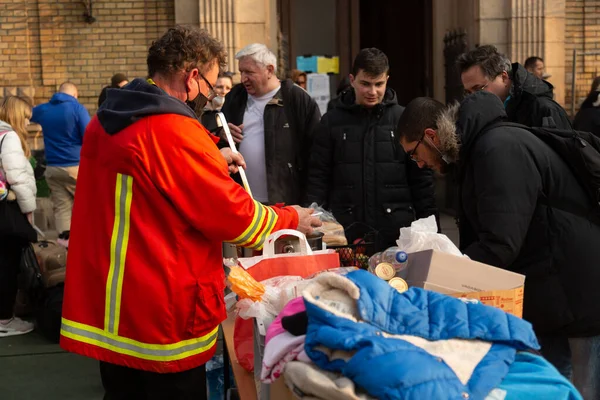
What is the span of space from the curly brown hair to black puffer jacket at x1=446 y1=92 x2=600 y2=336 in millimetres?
1044

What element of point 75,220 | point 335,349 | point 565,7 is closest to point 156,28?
point 565,7

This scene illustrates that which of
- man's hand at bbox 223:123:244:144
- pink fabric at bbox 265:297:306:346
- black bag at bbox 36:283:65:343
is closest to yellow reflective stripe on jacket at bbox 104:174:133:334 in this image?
pink fabric at bbox 265:297:306:346

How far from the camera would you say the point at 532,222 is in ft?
10.7

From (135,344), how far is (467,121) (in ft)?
5.02

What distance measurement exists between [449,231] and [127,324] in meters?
8.18

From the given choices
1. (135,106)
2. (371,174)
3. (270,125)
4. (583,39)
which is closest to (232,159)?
(135,106)

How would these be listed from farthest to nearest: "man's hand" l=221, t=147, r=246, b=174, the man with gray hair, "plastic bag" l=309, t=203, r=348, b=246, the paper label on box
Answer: the man with gray hair → "plastic bag" l=309, t=203, r=348, b=246 → "man's hand" l=221, t=147, r=246, b=174 → the paper label on box

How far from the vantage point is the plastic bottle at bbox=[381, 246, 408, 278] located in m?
3.05

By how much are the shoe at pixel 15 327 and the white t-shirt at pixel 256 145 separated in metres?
2.57

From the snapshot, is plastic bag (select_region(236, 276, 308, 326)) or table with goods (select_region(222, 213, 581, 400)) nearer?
table with goods (select_region(222, 213, 581, 400))

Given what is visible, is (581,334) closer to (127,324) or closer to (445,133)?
(445,133)

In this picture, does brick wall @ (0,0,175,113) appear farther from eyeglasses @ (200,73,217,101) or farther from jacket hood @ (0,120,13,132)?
eyeglasses @ (200,73,217,101)

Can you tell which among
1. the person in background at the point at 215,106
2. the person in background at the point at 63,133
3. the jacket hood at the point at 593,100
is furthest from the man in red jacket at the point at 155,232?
the person in background at the point at 63,133

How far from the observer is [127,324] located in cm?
310
